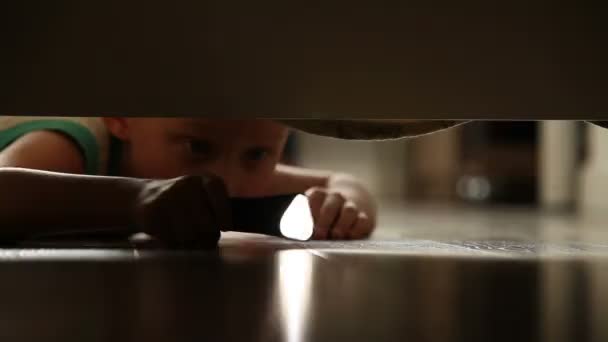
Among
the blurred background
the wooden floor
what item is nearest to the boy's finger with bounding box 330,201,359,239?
the wooden floor

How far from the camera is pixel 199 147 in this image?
0.93 meters

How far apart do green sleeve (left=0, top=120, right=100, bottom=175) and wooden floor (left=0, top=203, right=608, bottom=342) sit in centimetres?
23

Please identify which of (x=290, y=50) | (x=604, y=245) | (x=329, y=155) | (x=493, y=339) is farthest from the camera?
(x=329, y=155)

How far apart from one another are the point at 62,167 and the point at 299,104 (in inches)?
13.8

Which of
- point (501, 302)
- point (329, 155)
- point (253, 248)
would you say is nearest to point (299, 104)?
point (253, 248)

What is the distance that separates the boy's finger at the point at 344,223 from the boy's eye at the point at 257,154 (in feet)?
0.49

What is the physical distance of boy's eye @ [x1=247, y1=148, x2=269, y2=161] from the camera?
0.98 m

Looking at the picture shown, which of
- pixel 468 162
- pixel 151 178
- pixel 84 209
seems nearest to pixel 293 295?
pixel 84 209

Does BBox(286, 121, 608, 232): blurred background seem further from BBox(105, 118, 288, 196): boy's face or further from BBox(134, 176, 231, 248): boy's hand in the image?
BBox(134, 176, 231, 248): boy's hand

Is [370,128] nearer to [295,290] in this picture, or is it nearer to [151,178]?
[151,178]

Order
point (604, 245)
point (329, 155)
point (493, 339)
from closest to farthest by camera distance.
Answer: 1. point (493, 339)
2. point (604, 245)
3. point (329, 155)

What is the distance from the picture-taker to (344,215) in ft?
2.97

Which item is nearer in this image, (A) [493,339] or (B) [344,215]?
(A) [493,339]

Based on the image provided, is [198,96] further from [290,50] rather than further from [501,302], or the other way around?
[501,302]
